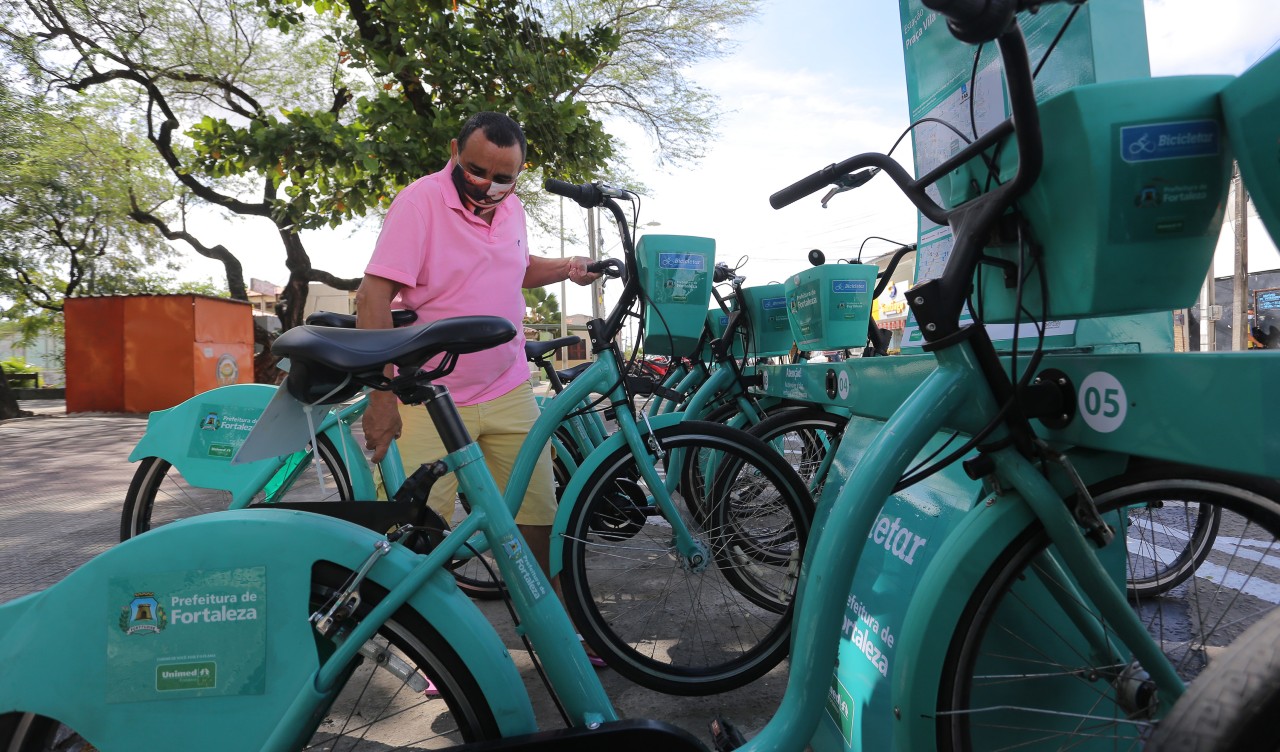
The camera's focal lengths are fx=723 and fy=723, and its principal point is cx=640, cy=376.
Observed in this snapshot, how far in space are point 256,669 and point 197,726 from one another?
136 millimetres

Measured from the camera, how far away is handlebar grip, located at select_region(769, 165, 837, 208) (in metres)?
1.69

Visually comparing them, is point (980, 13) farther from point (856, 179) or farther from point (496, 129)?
point (496, 129)

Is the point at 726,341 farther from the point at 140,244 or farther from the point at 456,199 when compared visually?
the point at 140,244

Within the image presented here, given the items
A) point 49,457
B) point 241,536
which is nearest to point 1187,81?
point 241,536

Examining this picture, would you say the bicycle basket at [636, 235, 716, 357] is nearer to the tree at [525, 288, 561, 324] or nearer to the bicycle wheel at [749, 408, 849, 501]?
the bicycle wheel at [749, 408, 849, 501]

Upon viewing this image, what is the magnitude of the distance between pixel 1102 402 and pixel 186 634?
63.5 inches

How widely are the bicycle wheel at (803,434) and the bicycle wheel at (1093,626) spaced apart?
1593mm

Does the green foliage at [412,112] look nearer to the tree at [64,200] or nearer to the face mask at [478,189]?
the face mask at [478,189]

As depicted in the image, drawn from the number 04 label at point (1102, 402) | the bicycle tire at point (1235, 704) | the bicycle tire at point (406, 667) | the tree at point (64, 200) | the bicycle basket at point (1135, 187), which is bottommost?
the bicycle tire at point (406, 667)

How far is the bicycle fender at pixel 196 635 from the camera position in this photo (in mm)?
1246

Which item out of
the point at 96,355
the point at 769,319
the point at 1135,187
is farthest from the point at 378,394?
the point at 96,355

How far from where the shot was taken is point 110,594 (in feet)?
4.16

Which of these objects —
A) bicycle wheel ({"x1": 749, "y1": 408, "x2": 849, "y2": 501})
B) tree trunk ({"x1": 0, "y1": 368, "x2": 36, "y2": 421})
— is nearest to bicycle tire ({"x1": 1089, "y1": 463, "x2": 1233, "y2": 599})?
bicycle wheel ({"x1": 749, "y1": 408, "x2": 849, "y2": 501})


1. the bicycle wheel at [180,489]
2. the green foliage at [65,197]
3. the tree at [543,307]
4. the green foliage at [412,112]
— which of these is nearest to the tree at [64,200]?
the green foliage at [65,197]
